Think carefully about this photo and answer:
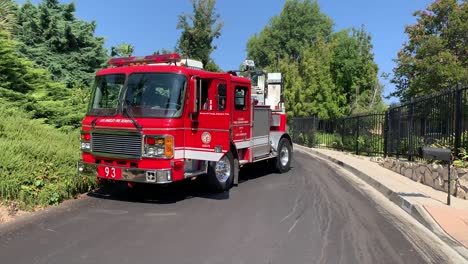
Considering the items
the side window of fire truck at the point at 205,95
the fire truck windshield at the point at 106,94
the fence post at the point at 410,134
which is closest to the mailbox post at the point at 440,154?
the side window of fire truck at the point at 205,95

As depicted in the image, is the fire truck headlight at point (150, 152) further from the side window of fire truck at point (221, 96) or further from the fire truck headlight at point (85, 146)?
the side window of fire truck at point (221, 96)

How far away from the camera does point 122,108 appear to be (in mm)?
8430

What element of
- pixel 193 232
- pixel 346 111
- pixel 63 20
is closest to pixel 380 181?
pixel 193 232

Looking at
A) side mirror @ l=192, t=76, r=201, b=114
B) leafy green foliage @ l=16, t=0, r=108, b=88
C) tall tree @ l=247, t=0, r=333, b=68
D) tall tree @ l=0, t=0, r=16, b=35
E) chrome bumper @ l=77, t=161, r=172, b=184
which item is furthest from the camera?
tall tree @ l=247, t=0, r=333, b=68

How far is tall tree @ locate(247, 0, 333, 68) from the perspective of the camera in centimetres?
7294

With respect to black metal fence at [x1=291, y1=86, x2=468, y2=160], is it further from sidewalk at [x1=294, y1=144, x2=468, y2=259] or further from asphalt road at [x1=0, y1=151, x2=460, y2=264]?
asphalt road at [x1=0, y1=151, x2=460, y2=264]

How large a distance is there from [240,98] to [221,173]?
2010 millimetres

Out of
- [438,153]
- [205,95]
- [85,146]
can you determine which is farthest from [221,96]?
[438,153]

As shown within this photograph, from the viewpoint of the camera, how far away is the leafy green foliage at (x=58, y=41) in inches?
767

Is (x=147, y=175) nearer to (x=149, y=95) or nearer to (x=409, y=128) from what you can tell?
(x=149, y=95)

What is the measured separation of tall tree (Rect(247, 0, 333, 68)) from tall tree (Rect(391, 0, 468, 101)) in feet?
155

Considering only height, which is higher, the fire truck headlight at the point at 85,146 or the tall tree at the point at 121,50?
the tall tree at the point at 121,50

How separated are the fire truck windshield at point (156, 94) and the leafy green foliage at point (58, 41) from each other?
12.2 m

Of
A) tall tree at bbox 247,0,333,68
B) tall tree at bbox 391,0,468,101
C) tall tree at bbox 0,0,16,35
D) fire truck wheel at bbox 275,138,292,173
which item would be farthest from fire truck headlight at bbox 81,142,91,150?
tall tree at bbox 247,0,333,68
